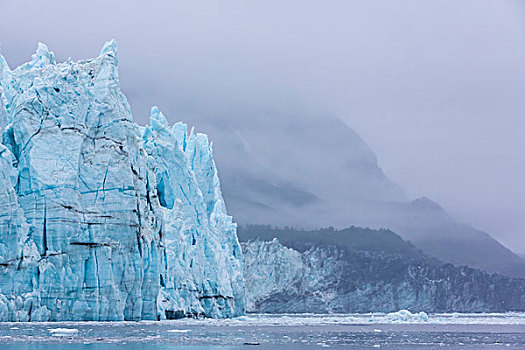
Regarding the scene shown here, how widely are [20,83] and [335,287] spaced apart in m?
57.3

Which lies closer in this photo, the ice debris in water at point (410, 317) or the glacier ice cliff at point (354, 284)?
the ice debris in water at point (410, 317)

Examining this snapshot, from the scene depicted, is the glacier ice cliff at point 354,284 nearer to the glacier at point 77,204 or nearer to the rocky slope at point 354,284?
the rocky slope at point 354,284

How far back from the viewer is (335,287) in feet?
296

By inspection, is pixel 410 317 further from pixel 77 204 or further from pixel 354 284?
pixel 354 284

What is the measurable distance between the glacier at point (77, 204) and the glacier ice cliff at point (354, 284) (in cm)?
4448

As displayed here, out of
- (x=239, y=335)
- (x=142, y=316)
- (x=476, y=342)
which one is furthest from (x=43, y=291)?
(x=476, y=342)

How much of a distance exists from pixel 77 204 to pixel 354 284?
59.2m

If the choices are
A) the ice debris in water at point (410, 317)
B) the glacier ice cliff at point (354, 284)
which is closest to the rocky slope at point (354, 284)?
the glacier ice cliff at point (354, 284)

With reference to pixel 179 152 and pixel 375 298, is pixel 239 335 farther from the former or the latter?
pixel 375 298

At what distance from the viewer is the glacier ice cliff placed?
284ft

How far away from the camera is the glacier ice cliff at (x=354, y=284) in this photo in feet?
284

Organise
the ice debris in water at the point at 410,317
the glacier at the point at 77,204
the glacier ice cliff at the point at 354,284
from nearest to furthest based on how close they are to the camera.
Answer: the glacier at the point at 77,204, the ice debris in water at the point at 410,317, the glacier ice cliff at the point at 354,284

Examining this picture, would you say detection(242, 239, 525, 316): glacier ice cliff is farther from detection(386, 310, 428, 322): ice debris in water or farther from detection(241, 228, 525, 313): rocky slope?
detection(386, 310, 428, 322): ice debris in water

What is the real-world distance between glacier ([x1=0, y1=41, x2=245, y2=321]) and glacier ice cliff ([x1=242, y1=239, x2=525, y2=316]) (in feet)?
146
